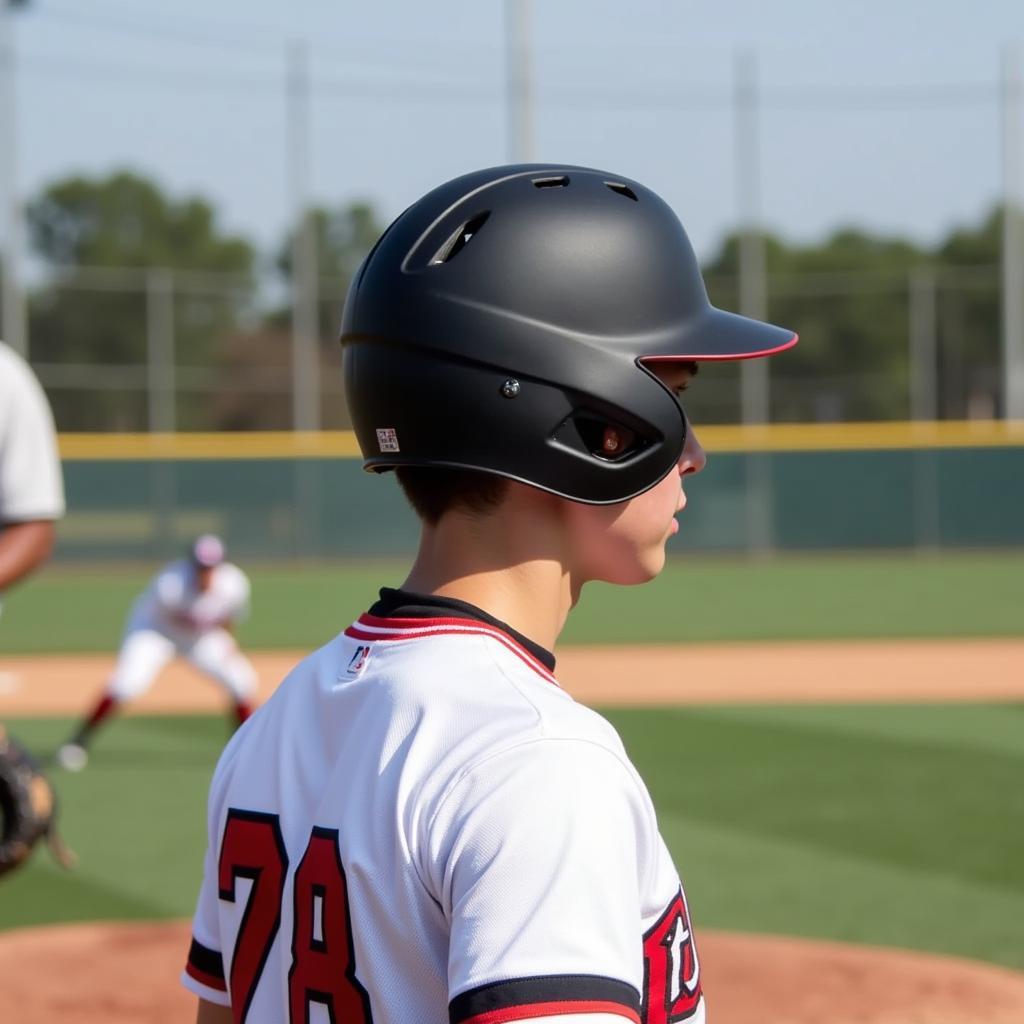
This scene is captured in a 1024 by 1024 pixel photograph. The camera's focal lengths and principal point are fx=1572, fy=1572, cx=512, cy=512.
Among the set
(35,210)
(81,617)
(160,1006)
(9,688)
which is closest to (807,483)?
(81,617)

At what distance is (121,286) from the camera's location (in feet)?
107

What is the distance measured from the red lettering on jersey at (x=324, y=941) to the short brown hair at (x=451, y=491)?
0.34 metres

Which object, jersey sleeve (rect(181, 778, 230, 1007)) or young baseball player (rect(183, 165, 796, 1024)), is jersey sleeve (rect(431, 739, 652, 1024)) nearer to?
young baseball player (rect(183, 165, 796, 1024))

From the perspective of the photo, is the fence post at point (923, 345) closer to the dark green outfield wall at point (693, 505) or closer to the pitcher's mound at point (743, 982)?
the dark green outfield wall at point (693, 505)

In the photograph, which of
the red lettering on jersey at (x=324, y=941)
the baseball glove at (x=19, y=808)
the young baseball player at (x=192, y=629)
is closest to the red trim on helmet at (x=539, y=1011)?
the red lettering on jersey at (x=324, y=941)

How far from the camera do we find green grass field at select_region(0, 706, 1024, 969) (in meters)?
5.84

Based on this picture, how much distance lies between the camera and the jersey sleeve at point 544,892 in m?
1.19

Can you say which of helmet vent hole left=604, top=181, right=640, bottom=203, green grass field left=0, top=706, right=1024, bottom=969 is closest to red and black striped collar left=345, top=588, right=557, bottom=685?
helmet vent hole left=604, top=181, right=640, bottom=203

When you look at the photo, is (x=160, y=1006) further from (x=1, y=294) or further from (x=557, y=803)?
(x=1, y=294)

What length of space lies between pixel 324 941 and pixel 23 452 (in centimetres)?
274

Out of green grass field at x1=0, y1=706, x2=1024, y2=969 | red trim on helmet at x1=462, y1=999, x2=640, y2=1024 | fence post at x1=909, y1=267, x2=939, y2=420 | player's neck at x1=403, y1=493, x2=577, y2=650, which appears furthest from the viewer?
fence post at x1=909, y1=267, x2=939, y2=420

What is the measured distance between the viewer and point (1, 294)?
29.2 metres

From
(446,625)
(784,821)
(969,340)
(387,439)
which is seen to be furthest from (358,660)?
(969,340)

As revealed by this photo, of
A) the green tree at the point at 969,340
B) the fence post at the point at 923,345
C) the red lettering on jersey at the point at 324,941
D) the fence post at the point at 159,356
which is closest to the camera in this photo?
the red lettering on jersey at the point at 324,941
